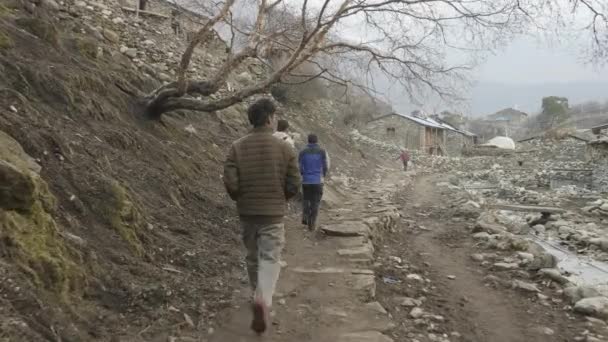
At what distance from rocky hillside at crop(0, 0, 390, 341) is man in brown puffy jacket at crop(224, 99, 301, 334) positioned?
2.69ft

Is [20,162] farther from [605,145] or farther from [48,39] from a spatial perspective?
[605,145]

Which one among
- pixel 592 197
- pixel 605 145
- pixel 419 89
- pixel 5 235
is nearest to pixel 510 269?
pixel 419 89

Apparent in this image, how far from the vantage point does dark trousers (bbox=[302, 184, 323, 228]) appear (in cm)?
757

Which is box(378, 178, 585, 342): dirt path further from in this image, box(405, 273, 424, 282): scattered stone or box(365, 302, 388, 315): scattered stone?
box(365, 302, 388, 315): scattered stone

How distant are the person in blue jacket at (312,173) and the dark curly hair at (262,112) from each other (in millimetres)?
3617

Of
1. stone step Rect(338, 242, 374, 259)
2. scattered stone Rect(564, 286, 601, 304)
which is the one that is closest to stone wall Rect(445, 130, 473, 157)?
stone step Rect(338, 242, 374, 259)

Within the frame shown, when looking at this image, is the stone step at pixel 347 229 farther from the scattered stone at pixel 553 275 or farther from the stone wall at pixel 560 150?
the stone wall at pixel 560 150

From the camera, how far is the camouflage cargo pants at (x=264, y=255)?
12.1 ft

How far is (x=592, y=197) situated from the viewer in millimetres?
17938

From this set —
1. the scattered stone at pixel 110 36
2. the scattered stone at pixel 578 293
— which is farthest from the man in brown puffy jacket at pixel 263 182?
the scattered stone at pixel 110 36

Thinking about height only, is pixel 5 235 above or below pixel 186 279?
above

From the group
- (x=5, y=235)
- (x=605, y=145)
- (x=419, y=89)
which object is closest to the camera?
(x=5, y=235)

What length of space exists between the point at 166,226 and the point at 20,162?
203 cm

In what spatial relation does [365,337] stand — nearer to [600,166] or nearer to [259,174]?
[259,174]
